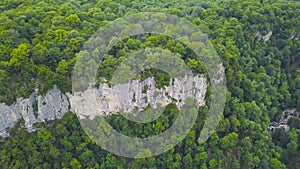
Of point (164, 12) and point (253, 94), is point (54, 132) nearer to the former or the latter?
point (164, 12)

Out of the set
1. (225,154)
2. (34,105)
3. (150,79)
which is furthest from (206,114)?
(34,105)

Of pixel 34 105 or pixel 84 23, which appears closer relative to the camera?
pixel 34 105

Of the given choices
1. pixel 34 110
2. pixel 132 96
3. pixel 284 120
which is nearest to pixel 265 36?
pixel 284 120

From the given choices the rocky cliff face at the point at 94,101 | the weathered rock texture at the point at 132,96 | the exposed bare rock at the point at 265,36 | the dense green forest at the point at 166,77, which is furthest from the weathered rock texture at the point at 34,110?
the exposed bare rock at the point at 265,36

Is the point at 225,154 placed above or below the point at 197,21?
below

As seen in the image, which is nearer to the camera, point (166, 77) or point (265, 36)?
point (166, 77)

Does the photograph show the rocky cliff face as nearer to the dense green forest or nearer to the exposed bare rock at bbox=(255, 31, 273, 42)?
the dense green forest

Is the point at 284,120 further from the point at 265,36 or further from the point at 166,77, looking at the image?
the point at 166,77

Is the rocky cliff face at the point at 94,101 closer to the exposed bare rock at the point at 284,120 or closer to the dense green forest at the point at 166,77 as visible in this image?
the dense green forest at the point at 166,77
